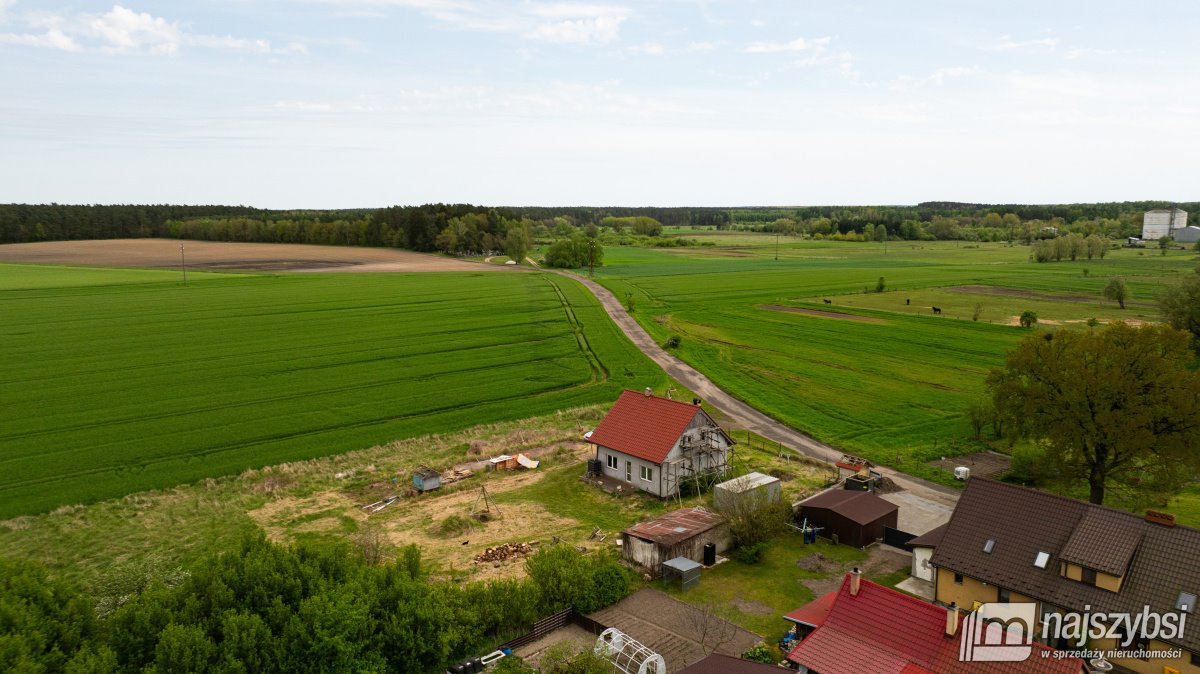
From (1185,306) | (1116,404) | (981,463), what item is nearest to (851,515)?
(1116,404)

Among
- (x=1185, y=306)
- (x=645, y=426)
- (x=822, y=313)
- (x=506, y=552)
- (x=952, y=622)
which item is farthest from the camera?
(x=822, y=313)

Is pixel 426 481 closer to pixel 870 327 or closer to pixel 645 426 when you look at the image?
pixel 645 426

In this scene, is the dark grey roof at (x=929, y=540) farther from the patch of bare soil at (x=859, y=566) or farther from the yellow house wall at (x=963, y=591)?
the patch of bare soil at (x=859, y=566)

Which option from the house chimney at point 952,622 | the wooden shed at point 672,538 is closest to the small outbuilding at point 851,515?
the wooden shed at point 672,538

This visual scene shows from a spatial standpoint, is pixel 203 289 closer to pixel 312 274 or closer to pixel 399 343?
pixel 312 274

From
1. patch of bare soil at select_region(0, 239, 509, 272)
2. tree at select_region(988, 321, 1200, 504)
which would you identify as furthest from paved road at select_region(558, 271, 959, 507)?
patch of bare soil at select_region(0, 239, 509, 272)

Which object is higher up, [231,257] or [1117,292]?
[231,257]

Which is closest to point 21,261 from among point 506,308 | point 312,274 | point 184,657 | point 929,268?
point 312,274

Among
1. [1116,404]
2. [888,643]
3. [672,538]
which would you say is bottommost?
[672,538]
